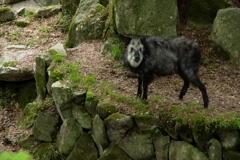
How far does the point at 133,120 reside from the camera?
679 centimetres

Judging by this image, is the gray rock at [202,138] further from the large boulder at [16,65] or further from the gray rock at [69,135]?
the large boulder at [16,65]

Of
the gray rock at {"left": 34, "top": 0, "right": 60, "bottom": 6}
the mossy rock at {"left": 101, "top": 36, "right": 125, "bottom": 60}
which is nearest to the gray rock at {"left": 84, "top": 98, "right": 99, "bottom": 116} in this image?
the mossy rock at {"left": 101, "top": 36, "right": 125, "bottom": 60}

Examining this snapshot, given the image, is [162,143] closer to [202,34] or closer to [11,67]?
[202,34]

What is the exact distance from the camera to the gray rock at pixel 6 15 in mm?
13602

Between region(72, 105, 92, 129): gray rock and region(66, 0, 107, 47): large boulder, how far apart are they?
300 cm

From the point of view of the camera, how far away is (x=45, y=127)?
28.0 feet

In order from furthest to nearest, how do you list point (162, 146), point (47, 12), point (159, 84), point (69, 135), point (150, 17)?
point (47, 12)
point (150, 17)
point (159, 84)
point (69, 135)
point (162, 146)

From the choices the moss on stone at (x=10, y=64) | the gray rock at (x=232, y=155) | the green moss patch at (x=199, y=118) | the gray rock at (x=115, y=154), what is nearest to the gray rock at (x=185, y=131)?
the green moss patch at (x=199, y=118)

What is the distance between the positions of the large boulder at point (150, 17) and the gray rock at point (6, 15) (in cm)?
605

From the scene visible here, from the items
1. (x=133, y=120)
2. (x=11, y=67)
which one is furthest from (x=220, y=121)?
(x=11, y=67)

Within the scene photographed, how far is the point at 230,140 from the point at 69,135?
123 inches

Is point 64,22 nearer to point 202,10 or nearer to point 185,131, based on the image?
point 202,10

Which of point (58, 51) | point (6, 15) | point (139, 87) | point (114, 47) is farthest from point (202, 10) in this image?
point (6, 15)

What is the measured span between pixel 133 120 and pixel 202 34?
3458mm
